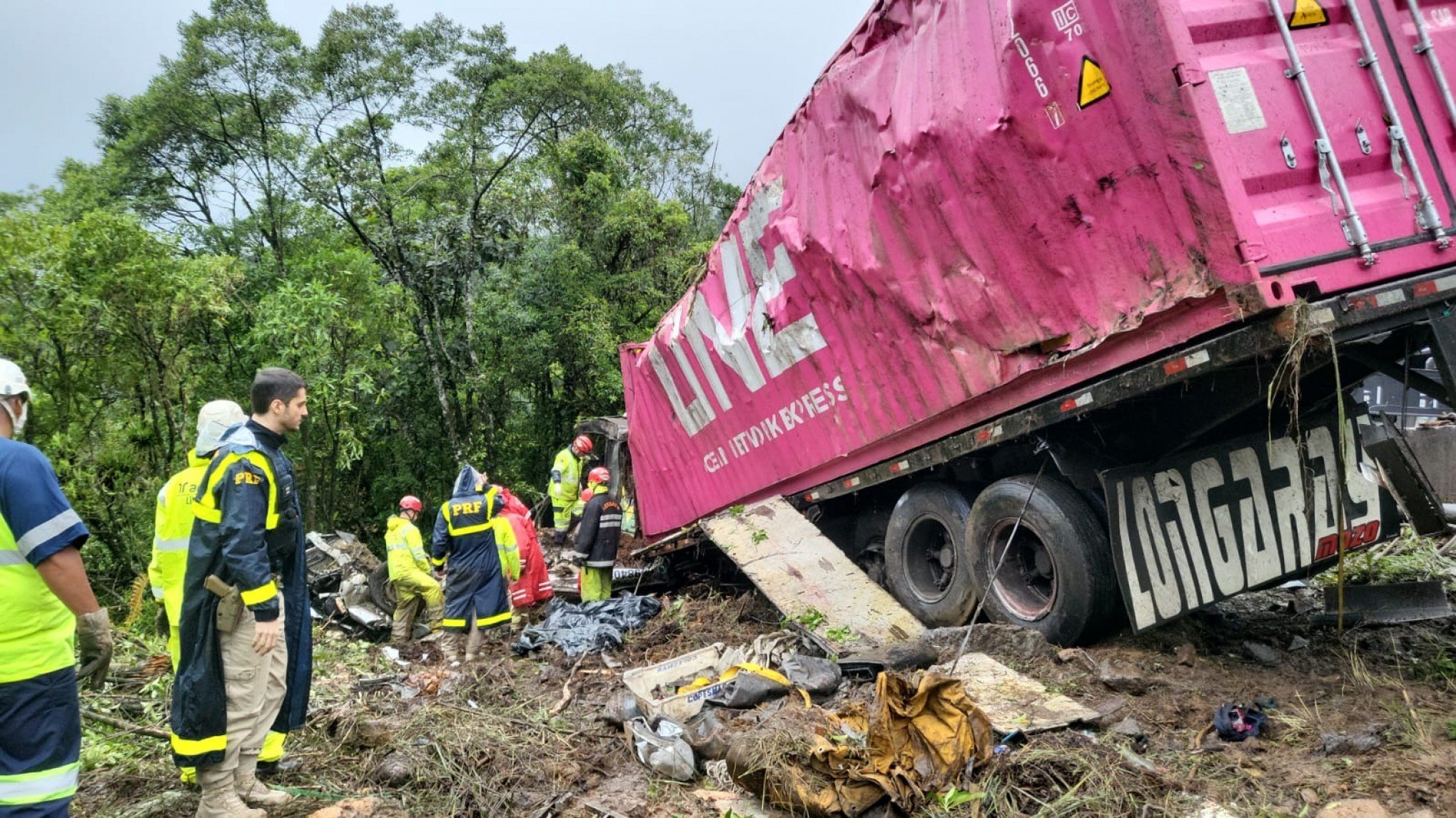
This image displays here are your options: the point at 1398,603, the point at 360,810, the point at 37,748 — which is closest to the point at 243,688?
the point at 360,810

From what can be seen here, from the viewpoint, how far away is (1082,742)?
3.12m

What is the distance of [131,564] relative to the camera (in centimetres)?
999

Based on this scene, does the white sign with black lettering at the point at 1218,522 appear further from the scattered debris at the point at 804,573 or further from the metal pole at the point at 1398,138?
the scattered debris at the point at 804,573

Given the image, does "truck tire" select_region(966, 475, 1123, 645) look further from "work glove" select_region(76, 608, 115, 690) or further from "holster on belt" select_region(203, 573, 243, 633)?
"work glove" select_region(76, 608, 115, 690)

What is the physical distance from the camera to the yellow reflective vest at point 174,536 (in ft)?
11.2

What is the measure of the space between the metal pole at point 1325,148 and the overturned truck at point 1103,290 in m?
0.01

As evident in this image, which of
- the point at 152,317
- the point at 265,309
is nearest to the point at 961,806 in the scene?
the point at 152,317

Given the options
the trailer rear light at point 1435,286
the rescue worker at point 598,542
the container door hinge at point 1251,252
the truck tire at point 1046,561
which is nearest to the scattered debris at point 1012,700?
the truck tire at point 1046,561

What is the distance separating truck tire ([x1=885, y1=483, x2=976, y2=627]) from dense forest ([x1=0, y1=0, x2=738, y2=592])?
8855 mm

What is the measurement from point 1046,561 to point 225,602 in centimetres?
370

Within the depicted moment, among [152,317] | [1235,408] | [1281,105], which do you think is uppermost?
[152,317]

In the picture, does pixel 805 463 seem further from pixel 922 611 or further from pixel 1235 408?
pixel 1235 408

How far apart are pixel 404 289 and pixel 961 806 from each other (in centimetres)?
1424

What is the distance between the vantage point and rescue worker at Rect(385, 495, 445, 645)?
23.4 ft
